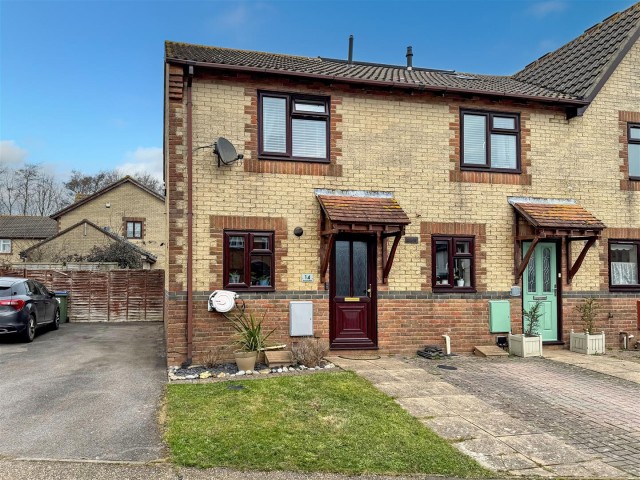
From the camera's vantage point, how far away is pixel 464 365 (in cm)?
949

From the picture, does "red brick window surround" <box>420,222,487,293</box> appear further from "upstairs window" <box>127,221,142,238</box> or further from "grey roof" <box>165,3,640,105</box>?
"upstairs window" <box>127,221,142,238</box>

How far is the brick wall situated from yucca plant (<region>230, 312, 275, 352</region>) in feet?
0.96

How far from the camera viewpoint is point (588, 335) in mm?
10789

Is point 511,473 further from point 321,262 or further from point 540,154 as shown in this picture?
point 540,154

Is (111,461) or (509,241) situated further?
(509,241)

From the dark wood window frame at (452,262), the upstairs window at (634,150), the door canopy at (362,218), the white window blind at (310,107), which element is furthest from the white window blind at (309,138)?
the upstairs window at (634,150)

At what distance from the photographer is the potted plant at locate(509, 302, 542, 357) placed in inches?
410

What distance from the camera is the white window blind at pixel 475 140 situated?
11.1 meters

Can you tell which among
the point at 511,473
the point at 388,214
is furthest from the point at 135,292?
the point at 511,473

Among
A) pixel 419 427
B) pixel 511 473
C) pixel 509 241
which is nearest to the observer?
pixel 511 473

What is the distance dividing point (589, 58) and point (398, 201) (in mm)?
6708

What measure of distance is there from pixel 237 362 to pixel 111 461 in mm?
3916

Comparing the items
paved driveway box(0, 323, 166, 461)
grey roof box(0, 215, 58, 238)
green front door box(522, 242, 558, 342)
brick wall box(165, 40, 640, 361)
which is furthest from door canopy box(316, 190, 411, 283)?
grey roof box(0, 215, 58, 238)

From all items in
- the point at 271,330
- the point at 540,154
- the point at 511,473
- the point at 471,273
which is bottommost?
the point at 511,473
